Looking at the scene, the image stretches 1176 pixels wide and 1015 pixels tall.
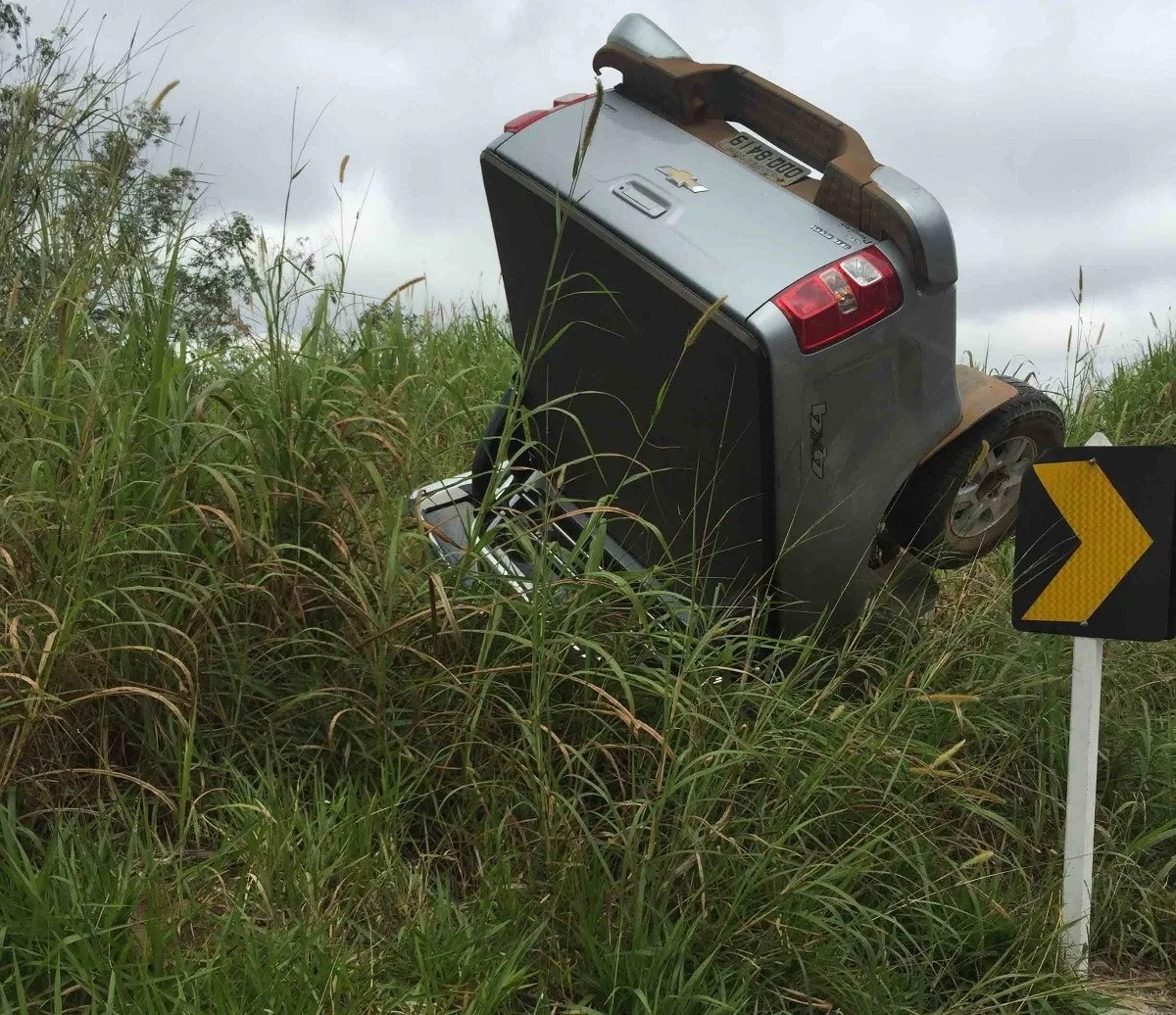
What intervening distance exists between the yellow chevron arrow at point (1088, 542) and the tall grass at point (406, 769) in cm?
34

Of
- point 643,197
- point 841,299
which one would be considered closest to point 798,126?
point 643,197

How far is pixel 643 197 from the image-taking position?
3244mm

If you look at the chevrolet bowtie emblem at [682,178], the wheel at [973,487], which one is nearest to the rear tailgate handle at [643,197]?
the chevrolet bowtie emblem at [682,178]

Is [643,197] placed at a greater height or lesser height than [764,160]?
lesser

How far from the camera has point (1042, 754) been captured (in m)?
3.13

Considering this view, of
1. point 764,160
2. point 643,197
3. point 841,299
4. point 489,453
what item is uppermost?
point 764,160

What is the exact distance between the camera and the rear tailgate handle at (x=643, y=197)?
10.5 feet

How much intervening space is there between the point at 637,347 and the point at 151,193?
1.58m

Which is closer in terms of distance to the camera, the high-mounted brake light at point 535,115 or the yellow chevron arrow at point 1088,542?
the yellow chevron arrow at point 1088,542

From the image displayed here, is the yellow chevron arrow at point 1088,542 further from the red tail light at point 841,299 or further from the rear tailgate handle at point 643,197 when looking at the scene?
the rear tailgate handle at point 643,197

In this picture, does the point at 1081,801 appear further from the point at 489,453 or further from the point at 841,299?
the point at 489,453

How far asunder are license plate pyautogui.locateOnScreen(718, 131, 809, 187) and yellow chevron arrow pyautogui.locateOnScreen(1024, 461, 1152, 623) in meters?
1.17

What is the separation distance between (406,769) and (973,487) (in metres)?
1.84

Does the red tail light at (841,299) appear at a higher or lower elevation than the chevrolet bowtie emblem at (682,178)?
lower
